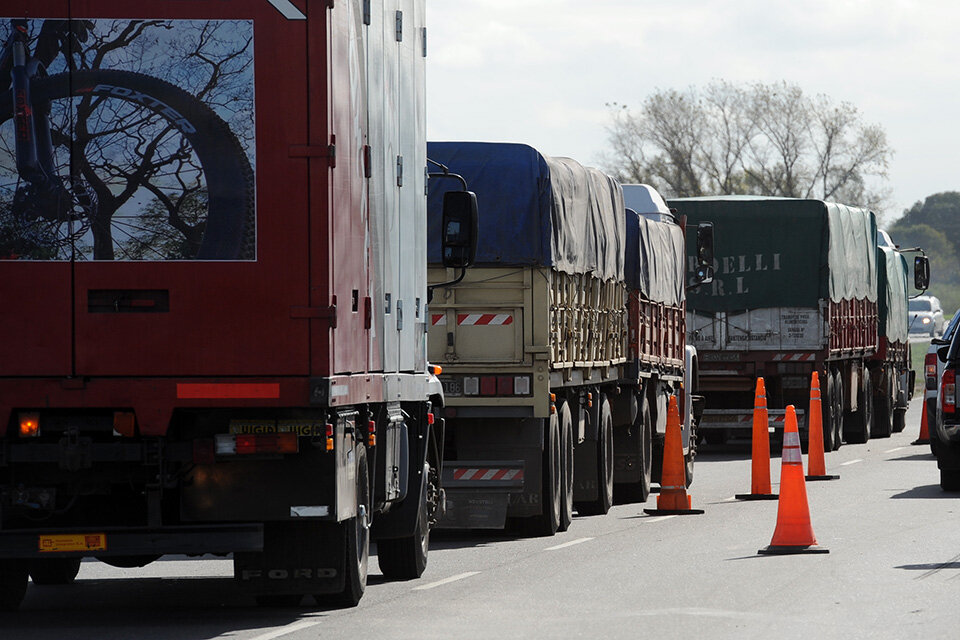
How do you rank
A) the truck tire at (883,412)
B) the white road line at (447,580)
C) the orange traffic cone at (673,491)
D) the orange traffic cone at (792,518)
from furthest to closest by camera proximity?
the truck tire at (883,412) → the orange traffic cone at (673,491) → the orange traffic cone at (792,518) → the white road line at (447,580)

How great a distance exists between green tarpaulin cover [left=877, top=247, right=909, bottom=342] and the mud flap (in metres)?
26.9

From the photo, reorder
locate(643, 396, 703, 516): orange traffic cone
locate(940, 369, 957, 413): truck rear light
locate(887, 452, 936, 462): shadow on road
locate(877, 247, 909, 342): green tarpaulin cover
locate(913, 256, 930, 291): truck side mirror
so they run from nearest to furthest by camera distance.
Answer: locate(643, 396, 703, 516): orange traffic cone → locate(940, 369, 957, 413): truck rear light → locate(887, 452, 936, 462): shadow on road → locate(877, 247, 909, 342): green tarpaulin cover → locate(913, 256, 930, 291): truck side mirror

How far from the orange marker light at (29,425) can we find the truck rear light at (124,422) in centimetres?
39

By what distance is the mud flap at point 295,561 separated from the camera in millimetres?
10391

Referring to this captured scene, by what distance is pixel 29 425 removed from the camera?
971cm

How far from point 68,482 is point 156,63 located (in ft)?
7.15

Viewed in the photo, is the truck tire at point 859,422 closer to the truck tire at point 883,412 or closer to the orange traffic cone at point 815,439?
the truck tire at point 883,412

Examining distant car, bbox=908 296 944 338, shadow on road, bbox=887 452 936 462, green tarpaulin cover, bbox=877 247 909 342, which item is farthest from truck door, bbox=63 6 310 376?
distant car, bbox=908 296 944 338

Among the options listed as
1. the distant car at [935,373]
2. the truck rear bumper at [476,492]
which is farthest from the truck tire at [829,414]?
the truck rear bumper at [476,492]

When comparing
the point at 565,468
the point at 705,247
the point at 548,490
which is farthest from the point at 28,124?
the point at 705,247

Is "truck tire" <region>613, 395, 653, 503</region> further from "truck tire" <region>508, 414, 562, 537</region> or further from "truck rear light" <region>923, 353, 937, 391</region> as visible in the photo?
"truck tire" <region>508, 414, 562, 537</region>

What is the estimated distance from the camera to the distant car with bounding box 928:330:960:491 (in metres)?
19.5

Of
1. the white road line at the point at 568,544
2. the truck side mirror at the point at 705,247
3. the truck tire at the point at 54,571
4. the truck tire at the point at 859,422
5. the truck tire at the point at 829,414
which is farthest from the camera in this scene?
the truck tire at the point at 859,422

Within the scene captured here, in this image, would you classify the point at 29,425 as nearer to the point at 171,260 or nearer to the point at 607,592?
the point at 171,260
